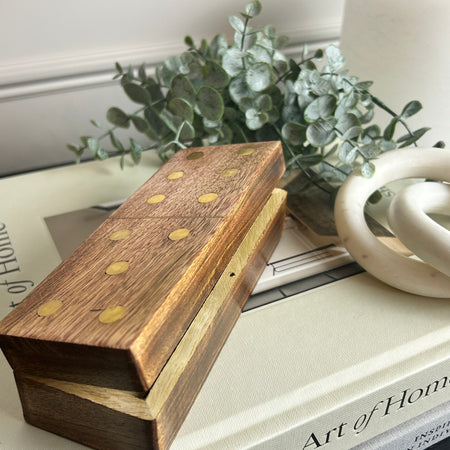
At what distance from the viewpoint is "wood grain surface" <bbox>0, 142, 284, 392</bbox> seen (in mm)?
241

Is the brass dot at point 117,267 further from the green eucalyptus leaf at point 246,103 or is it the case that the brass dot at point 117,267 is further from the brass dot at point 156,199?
the green eucalyptus leaf at point 246,103

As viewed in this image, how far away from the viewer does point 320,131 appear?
468 mm

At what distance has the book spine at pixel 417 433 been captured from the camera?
0.37 m

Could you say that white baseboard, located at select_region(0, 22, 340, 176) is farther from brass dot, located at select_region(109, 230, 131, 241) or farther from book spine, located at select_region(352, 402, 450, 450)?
book spine, located at select_region(352, 402, 450, 450)

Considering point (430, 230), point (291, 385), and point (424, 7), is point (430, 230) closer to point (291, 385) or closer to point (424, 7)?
point (291, 385)

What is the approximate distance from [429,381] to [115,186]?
39cm

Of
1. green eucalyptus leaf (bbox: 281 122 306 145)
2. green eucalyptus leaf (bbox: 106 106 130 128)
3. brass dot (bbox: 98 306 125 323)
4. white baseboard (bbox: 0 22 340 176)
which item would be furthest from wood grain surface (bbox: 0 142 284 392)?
white baseboard (bbox: 0 22 340 176)

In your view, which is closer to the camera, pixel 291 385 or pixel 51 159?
pixel 291 385

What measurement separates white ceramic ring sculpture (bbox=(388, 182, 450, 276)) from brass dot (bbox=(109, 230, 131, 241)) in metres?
0.20

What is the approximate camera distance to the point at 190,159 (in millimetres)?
433

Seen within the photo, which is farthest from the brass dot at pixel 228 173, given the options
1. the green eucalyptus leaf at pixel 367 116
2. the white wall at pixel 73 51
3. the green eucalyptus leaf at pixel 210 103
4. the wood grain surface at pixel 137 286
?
the white wall at pixel 73 51

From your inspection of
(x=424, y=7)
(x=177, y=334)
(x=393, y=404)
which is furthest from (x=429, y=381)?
(x=424, y=7)

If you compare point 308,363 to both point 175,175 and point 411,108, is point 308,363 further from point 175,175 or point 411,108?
point 411,108

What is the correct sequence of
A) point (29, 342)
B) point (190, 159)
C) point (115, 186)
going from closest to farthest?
point (29, 342) → point (190, 159) → point (115, 186)
